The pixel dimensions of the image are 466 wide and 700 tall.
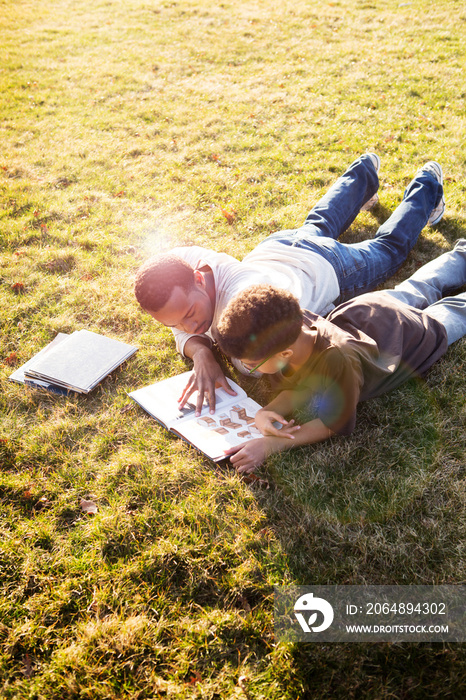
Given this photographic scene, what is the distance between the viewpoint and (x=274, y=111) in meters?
8.06

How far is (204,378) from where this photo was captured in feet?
11.2

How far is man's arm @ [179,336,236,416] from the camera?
334cm

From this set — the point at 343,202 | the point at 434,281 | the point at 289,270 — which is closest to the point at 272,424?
the point at 289,270

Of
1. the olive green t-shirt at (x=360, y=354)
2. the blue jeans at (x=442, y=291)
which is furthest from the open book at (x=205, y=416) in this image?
the blue jeans at (x=442, y=291)

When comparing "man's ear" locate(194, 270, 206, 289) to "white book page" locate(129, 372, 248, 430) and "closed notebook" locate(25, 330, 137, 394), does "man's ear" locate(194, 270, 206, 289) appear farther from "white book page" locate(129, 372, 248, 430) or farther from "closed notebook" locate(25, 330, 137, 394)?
"closed notebook" locate(25, 330, 137, 394)

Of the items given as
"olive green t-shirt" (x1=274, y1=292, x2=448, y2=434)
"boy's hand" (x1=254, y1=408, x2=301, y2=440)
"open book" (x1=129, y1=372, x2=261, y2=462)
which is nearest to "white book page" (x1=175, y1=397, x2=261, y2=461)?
"open book" (x1=129, y1=372, x2=261, y2=462)

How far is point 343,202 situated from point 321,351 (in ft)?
8.25

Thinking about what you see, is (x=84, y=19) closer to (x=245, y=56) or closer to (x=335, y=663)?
(x=245, y=56)

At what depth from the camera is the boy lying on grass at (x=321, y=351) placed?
8.57 ft

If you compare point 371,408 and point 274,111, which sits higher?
point 274,111

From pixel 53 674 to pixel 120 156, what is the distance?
7.14 metres

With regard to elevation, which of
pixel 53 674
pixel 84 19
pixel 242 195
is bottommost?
pixel 53 674

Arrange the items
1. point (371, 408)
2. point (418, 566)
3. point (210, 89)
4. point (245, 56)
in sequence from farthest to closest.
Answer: point (245, 56) → point (210, 89) → point (371, 408) → point (418, 566)

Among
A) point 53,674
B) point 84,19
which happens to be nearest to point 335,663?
point 53,674
